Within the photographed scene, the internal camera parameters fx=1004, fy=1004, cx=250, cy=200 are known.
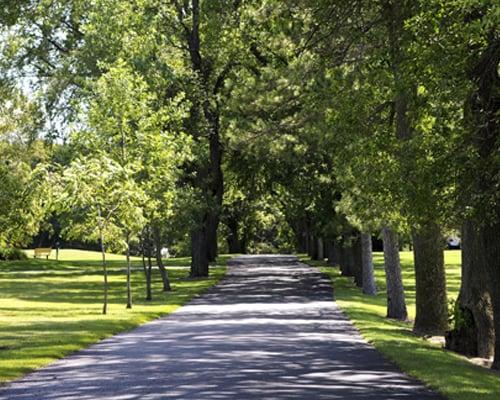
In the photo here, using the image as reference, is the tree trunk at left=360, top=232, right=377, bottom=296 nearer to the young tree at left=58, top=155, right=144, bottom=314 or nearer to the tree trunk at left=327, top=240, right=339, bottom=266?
the young tree at left=58, top=155, right=144, bottom=314

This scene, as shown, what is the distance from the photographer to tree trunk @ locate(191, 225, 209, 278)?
44.6 meters

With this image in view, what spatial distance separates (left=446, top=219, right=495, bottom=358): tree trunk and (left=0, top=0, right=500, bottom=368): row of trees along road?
0.13 ft

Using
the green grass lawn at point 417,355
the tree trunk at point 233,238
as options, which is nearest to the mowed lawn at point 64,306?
the green grass lawn at point 417,355

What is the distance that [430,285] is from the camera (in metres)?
23.5

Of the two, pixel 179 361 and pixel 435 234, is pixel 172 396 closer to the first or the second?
Answer: pixel 179 361

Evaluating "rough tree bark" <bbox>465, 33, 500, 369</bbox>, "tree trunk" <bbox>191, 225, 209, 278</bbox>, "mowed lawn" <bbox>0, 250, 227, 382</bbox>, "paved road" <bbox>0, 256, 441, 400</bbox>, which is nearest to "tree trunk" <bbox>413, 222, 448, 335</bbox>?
"paved road" <bbox>0, 256, 441, 400</bbox>

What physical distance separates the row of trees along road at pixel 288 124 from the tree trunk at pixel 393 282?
0.05 meters

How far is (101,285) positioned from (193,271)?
4.62 meters

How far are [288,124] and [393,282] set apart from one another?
233 inches

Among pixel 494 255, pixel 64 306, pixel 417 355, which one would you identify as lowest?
pixel 417 355

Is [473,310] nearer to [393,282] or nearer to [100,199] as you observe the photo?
[393,282]

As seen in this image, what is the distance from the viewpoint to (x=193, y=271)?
148ft

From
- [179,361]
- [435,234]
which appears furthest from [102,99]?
[179,361]

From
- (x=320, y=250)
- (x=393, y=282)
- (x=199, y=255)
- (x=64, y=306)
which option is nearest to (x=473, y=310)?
(x=393, y=282)
